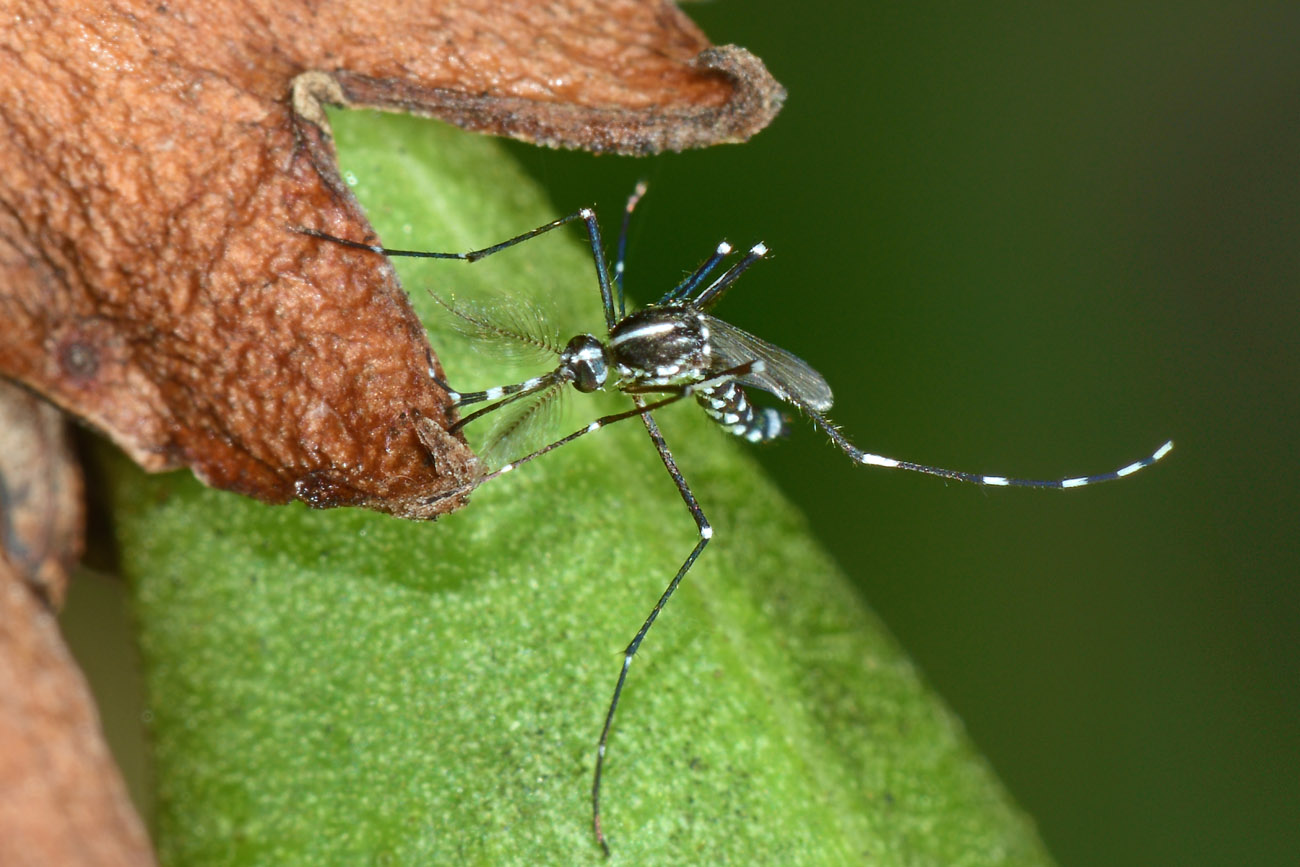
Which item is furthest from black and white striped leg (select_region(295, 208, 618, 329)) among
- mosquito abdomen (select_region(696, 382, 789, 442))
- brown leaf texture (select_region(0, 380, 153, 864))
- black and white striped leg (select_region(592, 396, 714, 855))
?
brown leaf texture (select_region(0, 380, 153, 864))

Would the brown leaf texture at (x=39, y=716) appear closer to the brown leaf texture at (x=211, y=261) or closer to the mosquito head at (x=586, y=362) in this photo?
the brown leaf texture at (x=211, y=261)

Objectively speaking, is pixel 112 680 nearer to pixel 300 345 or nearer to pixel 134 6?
pixel 300 345

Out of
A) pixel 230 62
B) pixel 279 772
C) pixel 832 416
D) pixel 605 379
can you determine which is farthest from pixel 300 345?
pixel 832 416

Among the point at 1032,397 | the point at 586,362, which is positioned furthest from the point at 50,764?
the point at 1032,397

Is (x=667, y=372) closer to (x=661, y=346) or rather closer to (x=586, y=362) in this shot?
(x=661, y=346)

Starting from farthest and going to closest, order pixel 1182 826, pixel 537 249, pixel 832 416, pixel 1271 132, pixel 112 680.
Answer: pixel 1271 132 → pixel 1182 826 → pixel 832 416 → pixel 112 680 → pixel 537 249

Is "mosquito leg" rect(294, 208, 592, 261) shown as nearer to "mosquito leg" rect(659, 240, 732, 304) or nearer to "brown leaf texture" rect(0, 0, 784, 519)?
"brown leaf texture" rect(0, 0, 784, 519)

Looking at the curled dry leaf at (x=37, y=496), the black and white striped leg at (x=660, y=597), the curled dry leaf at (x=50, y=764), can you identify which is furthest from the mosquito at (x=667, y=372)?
the curled dry leaf at (x=50, y=764)
